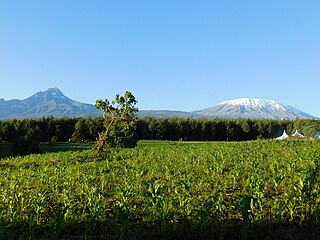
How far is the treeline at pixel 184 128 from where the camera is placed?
75.9 metres

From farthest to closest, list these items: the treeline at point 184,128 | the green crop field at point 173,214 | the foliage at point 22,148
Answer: the treeline at point 184,128, the foliage at point 22,148, the green crop field at point 173,214

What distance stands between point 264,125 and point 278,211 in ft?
300

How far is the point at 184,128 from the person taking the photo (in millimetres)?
87625

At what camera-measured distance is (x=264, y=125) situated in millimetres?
93062

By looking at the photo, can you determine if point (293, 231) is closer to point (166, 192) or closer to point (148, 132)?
point (166, 192)

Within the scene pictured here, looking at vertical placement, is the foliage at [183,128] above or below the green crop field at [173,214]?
below

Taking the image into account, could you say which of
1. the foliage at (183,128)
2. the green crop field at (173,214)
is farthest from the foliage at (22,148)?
the foliage at (183,128)

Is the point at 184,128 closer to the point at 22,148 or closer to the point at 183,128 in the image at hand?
the point at 183,128

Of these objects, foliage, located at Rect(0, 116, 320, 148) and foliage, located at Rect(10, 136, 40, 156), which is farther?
foliage, located at Rect(0, 116, 320, 148)

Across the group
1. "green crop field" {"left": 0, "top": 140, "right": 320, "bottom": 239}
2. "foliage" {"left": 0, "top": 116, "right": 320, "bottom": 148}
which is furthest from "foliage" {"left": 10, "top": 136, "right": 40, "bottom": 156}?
"foliage" {"left": 0, "top": 116, "right": 320, "bottom": 148}

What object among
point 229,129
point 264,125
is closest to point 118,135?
point 229,129

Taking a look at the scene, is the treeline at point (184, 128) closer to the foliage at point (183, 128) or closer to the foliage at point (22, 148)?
the foliage at point (183, 128)

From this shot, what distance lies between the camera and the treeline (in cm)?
7588

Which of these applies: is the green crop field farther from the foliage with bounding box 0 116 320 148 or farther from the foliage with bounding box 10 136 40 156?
the foliage with bounding box 0 116 320 148
